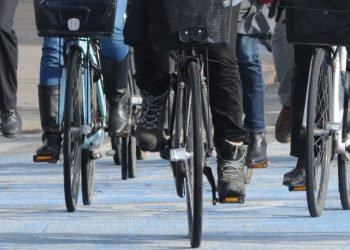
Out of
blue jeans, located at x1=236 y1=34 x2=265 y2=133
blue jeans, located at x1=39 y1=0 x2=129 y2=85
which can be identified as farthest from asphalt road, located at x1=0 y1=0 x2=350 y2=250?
blue jeans, located at x1=39 y1=0 x2=129 y2=85

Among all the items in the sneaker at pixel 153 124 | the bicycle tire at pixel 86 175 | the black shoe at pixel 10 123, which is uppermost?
the sneaker at pixel 153 124

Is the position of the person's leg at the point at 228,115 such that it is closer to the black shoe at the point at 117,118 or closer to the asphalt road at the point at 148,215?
the asphalt road at the point at 148,215

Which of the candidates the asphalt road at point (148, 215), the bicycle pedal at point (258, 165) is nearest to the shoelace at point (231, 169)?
the asphalt road at point (148, 215)

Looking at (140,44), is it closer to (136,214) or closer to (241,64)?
(136,214)

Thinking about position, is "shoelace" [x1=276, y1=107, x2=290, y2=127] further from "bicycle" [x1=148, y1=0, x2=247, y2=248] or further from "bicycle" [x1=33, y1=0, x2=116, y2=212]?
"bicycle" [x1=148, y1=0, x2=247, y2=248]

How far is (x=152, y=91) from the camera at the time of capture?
23.3 feet

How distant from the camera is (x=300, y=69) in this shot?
752 cm

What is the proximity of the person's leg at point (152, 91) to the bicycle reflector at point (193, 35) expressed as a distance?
444 mm

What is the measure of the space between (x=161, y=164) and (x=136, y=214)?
2343 mm

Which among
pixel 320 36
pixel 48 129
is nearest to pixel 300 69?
pixel 320 36

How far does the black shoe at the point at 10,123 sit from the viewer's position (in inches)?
382

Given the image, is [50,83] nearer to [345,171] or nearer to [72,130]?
[72,130]

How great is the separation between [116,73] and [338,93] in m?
1.50

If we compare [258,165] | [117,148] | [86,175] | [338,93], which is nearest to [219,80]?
[338,93]
